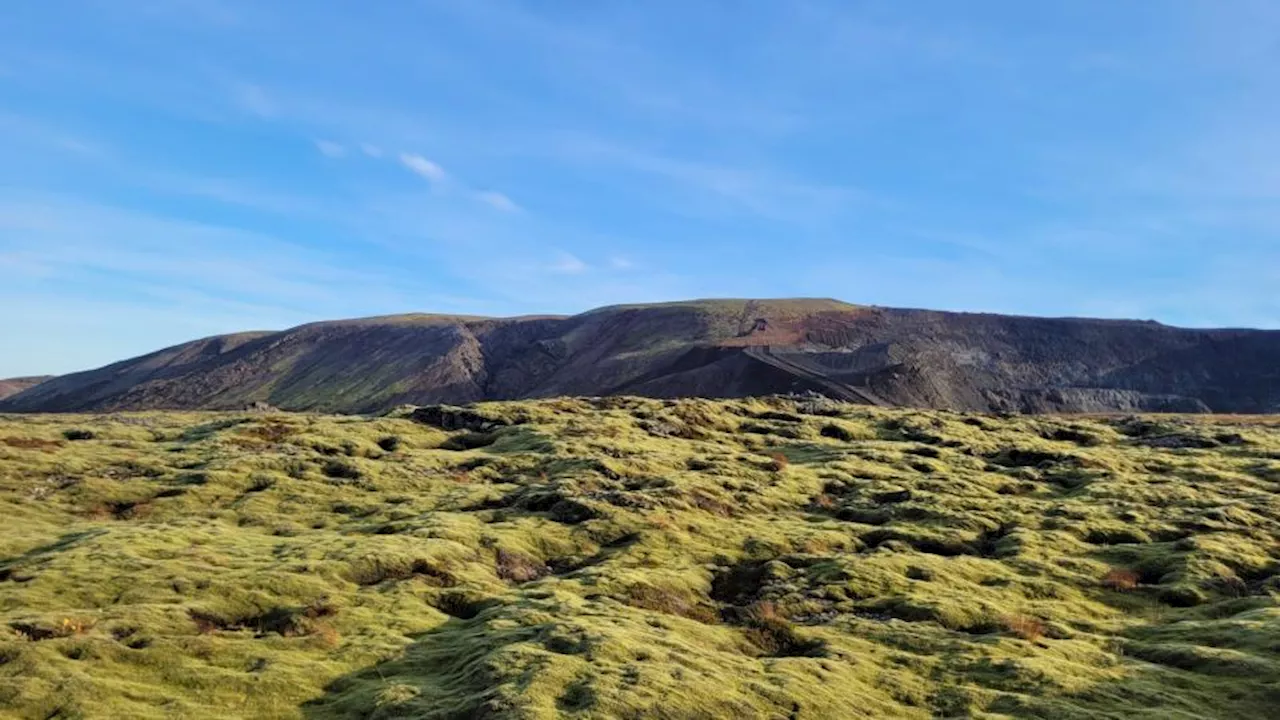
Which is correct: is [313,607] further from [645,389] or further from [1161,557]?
[645,389]

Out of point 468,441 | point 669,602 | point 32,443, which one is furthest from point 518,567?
point 32,443

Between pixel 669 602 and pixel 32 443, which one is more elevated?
pixel 32 443

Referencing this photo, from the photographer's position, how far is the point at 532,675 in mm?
22906

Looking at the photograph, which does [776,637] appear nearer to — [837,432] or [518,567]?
[518,567]

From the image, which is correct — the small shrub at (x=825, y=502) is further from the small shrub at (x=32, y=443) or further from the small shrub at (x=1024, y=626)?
the small shrub at (x=32, y=443)

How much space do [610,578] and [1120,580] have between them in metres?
22.4

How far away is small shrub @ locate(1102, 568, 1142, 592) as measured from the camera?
38125 mm

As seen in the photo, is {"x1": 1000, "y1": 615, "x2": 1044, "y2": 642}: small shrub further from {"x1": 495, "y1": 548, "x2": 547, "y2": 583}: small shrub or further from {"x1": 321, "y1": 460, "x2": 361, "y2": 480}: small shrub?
{"x1": 321, "y1": 460, "x2": 361, "y2": 480}: small shrub

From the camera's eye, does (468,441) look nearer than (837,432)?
Yes

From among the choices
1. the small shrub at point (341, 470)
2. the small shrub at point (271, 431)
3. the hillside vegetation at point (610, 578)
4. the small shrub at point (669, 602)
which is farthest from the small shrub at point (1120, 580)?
the small shrub at point (271, 431)

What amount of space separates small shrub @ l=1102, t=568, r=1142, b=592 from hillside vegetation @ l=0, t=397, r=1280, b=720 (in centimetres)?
37

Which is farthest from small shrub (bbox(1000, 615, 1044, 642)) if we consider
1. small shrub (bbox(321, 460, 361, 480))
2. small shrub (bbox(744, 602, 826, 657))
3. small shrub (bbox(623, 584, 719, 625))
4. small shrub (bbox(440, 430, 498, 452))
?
small shrub (bbox(440, 430, 498, 452))

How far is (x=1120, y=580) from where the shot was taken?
38.4 m

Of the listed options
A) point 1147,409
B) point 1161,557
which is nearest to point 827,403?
point 1161,557
